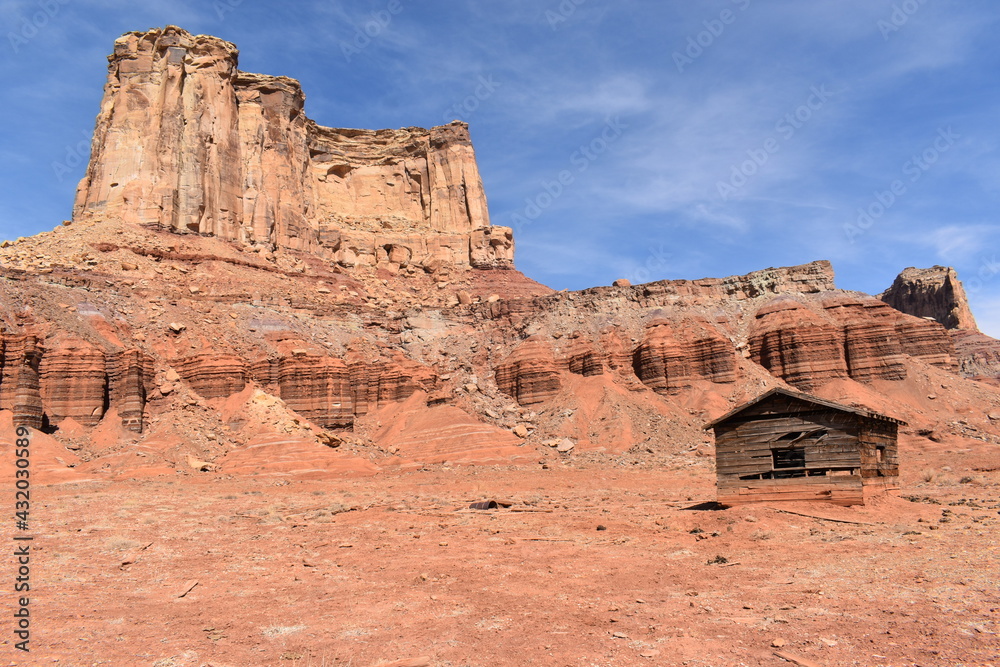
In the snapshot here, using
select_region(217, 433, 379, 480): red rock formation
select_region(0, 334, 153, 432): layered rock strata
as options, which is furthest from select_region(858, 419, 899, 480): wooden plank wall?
select_region(0, 334, 153, 432): layered rock strata

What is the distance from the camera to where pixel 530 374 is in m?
50.9

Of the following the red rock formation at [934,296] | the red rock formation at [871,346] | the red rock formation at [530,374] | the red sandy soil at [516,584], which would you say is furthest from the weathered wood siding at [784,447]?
the red rock formation at [934,296]

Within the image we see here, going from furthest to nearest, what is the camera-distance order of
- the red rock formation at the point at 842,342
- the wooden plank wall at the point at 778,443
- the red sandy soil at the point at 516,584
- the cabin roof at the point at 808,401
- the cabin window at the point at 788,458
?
the red rock formation at the point at 842,342, the cabin window at the point at 788,458, the wooden plank wall at the point at 778,443, the cabin roof at the point at 808,401, the red sandy soil at the point at 516,584

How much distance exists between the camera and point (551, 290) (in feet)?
267

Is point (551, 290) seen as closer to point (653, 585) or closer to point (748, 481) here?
point (748, 481)

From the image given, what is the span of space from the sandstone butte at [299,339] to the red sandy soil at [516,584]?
16.3 meters

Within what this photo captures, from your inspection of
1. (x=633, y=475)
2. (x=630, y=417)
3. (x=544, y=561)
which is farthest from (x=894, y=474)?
(x=630, y=417)

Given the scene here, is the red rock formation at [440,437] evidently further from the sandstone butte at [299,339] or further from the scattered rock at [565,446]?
the scattered rock at [565,446]

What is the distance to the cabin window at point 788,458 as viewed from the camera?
18.8 meters

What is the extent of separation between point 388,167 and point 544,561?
88.1m

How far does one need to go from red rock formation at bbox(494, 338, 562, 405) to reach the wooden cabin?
1185 inches

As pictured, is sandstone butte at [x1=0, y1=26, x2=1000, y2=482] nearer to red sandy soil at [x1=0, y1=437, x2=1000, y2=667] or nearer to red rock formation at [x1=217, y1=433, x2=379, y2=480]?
red rock formation at [x1=217, y1=433, x2=379, y2=480]

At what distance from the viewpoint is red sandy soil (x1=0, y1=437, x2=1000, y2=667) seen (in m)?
8.23

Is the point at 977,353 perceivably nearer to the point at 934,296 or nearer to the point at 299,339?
the point at 934,296
